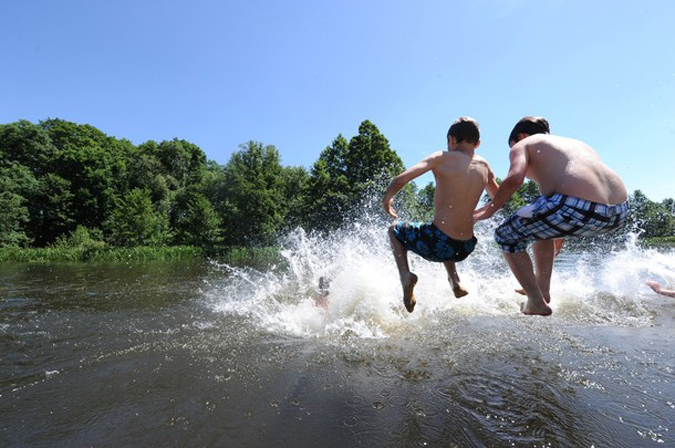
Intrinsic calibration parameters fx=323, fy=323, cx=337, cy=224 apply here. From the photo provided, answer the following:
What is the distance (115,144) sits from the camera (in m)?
58.5

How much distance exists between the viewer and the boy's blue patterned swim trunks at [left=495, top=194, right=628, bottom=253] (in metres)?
2.59

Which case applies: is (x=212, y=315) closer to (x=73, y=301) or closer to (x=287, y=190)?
(x=73, y=301)

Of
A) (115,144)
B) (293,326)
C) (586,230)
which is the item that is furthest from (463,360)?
(115,144)

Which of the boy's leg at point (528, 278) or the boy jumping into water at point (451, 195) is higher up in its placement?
the boy jumping into water at point (451, 195)

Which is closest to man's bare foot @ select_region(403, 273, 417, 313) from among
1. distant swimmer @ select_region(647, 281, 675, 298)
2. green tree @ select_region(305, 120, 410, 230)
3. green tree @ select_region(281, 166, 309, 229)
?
distant swimmer @ select_region(647, 281, 675, 298)

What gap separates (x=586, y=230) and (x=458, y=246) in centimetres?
103

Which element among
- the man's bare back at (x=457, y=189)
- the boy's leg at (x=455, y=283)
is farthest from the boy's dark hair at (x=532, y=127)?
the boy's leg at (x=455, y=283)

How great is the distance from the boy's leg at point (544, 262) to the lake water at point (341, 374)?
2.67 ft

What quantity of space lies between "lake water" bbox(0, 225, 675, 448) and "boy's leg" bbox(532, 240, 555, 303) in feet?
2.67

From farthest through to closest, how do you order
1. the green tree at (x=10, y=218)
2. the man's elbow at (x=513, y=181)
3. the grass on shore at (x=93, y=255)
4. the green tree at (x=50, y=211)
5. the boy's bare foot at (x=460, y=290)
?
1. the green tree at (x=50, y=211)
2. the green tree at (x=10, y=218)
3. the grass on shore at (x=93, y=255)
4. the boy's bare foot at (x=460, y=290)
5. the man's elbow at (x=513, y=181)

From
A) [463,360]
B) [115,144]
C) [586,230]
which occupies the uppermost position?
[115,144]

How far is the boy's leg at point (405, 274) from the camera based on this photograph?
3.25 m

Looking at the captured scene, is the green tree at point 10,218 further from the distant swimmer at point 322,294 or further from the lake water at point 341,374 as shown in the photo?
the distant swimmer at point 322,294

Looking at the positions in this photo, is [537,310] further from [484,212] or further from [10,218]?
[10,218]
